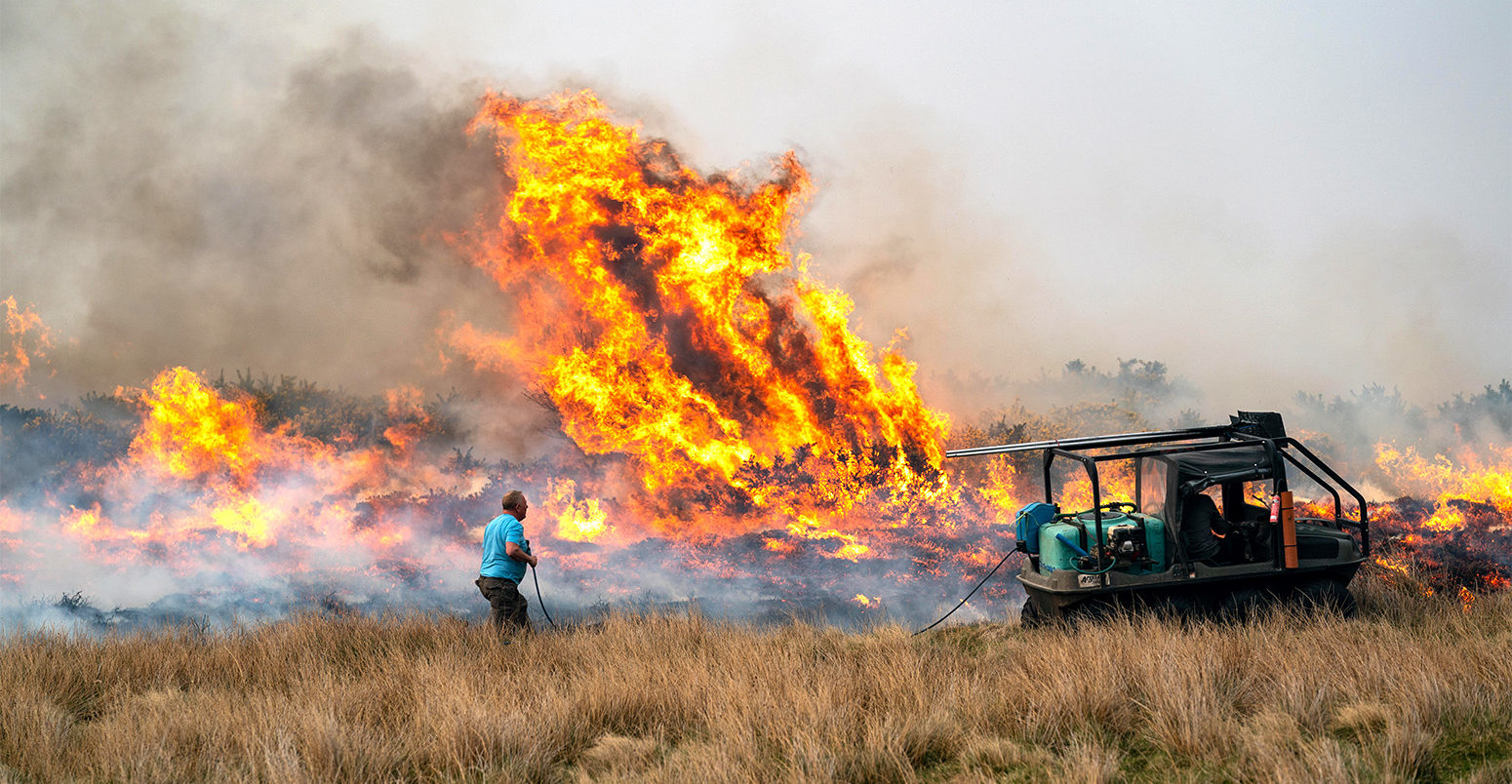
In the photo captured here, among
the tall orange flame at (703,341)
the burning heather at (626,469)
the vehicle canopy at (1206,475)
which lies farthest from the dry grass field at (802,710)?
the tall orange flame at (703,341)

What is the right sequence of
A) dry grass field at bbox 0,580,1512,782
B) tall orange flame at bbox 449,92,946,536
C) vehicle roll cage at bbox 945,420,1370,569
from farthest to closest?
tall orange flame at bbox 449,92,946,536 < vehicle roll cage at bbox 945,420,1370,569 < dry grass field at bbox 0,580,1512,782

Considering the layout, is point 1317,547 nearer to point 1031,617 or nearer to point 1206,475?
point 1206,475

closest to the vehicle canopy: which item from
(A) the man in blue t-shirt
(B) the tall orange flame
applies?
(A) the man in blue t-shirt

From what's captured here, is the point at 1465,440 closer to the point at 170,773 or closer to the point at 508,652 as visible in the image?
the point at 508,652

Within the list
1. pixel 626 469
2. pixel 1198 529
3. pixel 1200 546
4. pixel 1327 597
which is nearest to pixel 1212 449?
pixel 1198 529

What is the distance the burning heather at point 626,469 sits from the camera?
50.0ft

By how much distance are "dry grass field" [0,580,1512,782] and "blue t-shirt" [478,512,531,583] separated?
2.89 ft

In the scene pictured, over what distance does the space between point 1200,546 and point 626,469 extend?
12248 millimetres

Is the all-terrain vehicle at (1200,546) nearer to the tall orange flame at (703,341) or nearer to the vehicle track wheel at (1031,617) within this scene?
the vehicle track wheel at (1031,617)

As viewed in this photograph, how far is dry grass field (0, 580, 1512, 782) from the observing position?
4836 mm

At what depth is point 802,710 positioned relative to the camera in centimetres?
557

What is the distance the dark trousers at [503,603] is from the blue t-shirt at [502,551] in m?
0.07

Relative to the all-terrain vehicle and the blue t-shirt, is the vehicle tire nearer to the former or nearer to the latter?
the all-terrain vehicle

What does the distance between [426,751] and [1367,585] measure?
1032cm
